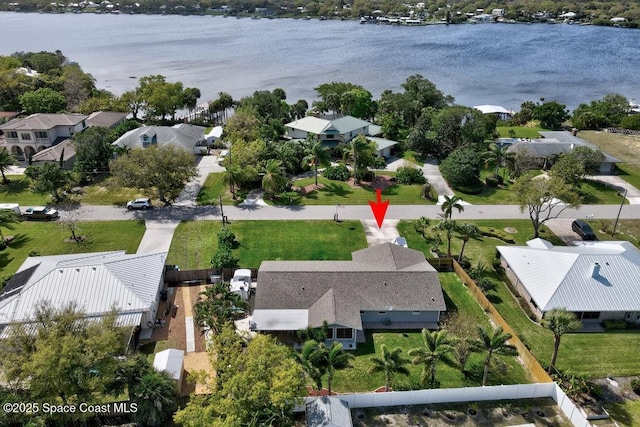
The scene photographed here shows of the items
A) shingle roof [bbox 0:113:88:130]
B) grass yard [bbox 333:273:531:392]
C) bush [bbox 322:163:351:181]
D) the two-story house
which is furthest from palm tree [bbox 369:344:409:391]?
shingle roof [bbox 0:113:88:130]

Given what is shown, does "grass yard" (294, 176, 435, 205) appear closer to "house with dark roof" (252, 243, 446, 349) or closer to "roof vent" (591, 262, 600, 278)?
"house with dark roof" (252, 243, 446, 349)

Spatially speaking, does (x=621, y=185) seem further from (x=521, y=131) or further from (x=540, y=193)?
(x=521, y=131)

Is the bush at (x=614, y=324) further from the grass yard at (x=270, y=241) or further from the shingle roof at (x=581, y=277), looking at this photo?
the grass yard at (x=270, y=241)

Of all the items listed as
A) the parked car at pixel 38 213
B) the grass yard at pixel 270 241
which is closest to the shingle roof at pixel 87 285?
the grass yard at pixel 270 241

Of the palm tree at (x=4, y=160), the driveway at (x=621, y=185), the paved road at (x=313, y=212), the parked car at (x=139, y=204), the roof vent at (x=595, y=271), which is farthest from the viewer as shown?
the palm tree at (x=4, y=160)

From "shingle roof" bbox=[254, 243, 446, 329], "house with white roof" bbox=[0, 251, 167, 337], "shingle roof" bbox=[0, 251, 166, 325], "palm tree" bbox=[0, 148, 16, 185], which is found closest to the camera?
"house with white roof" bbox=[0, 251, 167, 337]

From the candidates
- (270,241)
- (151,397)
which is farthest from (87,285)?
(270,241)
